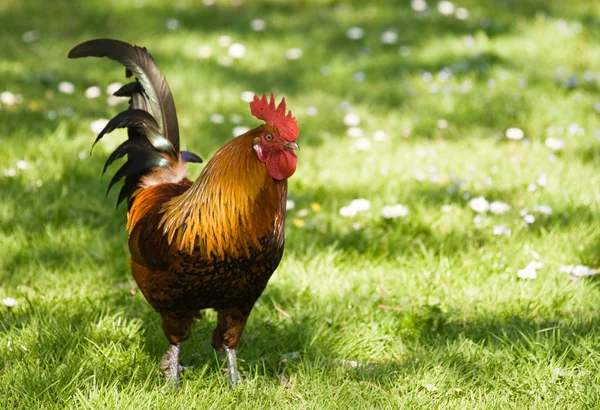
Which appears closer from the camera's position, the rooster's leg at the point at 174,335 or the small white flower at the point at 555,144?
the rooster's leg at the point at 174,335

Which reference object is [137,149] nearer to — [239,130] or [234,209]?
[234,209]

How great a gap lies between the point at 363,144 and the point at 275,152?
2.93 meters

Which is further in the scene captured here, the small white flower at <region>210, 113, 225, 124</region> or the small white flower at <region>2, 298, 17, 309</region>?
the small white flower at <region>210, 113, 225, 124</region>

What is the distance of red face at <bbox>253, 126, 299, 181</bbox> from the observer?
316cm

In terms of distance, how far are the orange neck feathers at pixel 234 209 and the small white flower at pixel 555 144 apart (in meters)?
3.27

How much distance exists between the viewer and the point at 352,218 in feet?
16.8

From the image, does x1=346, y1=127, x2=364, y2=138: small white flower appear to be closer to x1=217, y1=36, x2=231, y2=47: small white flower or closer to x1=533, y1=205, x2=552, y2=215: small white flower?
x1=533, y1=205, x2=552, y2=215: small white flower

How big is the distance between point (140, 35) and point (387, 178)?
12.5ft

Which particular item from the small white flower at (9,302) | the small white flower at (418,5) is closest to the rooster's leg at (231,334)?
the small white flower at (9,302)

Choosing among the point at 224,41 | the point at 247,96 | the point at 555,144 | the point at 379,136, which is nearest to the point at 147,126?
the point at 379,136

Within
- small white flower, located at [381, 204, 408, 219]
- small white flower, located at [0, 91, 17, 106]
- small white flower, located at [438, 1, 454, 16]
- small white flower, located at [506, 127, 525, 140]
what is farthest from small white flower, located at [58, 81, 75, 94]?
small white flower, located at [438, 1, 454, 16]

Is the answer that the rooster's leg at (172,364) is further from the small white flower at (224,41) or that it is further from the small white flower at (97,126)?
the small white flower at (224,41)

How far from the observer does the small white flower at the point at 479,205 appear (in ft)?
16.1

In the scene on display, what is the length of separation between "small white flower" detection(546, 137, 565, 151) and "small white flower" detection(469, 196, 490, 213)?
1.22 m
